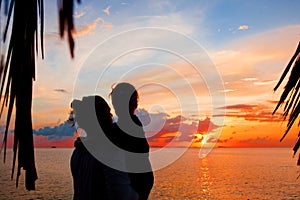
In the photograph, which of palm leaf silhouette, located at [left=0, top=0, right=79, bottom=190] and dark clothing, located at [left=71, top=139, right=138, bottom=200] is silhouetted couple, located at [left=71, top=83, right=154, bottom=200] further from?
palm leaf silhouette, located at [left=0, top=0, right=79, bottom=190]

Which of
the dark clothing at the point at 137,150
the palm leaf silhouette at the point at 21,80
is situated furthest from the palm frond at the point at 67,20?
the dark clothing at the point at 137,150

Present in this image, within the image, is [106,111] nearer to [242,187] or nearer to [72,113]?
[72,113]

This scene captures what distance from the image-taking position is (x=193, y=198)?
4066 cm

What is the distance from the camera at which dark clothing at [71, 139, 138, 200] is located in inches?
92.5

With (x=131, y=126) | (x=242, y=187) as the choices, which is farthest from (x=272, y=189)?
(x=131, y=126)

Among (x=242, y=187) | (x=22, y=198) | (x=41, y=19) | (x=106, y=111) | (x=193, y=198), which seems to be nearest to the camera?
(x=41, y=19)

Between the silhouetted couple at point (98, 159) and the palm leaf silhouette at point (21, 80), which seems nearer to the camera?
the palm leaf silhouette at point (21, 80)

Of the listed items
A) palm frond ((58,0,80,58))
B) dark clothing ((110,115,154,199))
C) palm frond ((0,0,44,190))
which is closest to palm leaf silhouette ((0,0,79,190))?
palm frond ((0,0,44,190))

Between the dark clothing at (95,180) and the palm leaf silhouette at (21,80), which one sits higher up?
the palm leaf silhouette at (21,80)

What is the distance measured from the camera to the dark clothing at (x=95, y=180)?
235 centimetres

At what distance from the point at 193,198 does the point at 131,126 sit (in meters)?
39.1

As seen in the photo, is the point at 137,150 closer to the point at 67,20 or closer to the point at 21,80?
the point at 21,80

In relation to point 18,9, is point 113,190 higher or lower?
lower

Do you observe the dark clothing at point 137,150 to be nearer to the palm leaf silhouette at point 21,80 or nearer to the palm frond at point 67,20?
the palm leaf silhouette at point 21,80
